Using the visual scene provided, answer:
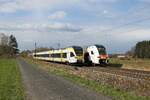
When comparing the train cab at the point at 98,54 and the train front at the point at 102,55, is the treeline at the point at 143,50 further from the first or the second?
the train front at the point at 102,55

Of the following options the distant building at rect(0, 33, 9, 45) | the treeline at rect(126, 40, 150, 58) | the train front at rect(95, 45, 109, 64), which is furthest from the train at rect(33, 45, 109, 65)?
the distant building at rect(0, 33, 9, 45)

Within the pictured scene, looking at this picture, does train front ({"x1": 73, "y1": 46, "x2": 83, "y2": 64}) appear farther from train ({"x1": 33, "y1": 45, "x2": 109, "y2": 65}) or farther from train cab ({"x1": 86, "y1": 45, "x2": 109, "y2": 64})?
train cab ({"x1": 86, "y1": 45, "x2": 109, "y2": 64})

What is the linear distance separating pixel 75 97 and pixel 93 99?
1109 millimetres

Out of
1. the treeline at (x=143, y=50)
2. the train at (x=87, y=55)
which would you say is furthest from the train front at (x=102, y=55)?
the treeline at (x=143, y=50)

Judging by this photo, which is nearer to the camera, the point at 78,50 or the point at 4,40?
the point at 78,50

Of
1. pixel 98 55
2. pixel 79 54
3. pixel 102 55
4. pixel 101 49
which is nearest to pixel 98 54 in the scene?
pixel 98 55

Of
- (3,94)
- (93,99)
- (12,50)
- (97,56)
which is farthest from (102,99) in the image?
(12,50)

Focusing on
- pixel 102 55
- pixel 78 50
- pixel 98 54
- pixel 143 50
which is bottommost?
pixel 102 55

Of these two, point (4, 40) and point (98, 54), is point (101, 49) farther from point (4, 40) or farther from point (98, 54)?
point (4, 40)

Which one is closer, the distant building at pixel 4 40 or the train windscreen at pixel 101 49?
the train windscreen at pixel 101 49

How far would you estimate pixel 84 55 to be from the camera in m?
54.3

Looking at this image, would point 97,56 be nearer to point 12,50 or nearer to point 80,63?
point 80,63

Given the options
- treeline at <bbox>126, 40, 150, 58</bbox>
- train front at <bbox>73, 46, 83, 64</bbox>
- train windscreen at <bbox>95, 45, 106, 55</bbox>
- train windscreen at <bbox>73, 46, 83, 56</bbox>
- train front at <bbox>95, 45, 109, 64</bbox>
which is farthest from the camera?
treeline at <bbox>126, 40, 150, 58</bbox>

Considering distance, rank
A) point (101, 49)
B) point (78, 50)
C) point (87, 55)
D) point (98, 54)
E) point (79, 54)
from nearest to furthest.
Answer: point (98, 54) → point (101, 49) → point (79, 54) → point (78, 50) → point (87, 55)
